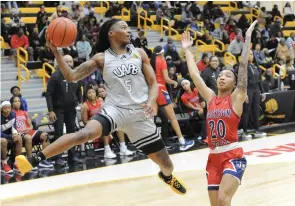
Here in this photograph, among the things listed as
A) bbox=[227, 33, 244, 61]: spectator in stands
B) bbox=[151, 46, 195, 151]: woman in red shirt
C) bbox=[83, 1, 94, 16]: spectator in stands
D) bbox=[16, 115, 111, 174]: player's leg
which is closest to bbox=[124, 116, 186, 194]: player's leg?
bbox=[16, 115, 111, 174]: player's leg

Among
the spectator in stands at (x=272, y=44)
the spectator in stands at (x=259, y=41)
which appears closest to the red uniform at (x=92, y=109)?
the spectator in stands at (x=259, y=41)

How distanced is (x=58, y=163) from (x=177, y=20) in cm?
1097

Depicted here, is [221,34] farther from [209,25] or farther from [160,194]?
[160,194]

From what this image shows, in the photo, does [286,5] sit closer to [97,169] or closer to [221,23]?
[221,23]

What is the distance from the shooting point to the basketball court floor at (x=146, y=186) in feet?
25.9

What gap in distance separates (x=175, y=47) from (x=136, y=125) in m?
10.7

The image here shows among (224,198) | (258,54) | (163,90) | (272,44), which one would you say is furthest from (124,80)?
(272,44)

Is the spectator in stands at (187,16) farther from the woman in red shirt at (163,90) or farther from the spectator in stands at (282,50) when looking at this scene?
the woman in red shirt at (163,90)

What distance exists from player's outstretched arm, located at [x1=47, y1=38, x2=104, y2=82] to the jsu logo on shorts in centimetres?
19

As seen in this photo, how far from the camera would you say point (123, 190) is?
8.53 metres

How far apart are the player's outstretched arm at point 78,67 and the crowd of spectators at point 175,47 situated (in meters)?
0.68

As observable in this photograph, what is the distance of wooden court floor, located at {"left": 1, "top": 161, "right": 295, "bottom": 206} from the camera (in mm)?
7789

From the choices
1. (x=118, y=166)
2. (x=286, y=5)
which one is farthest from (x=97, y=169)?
(x=286, y=5)

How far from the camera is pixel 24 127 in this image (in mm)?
10195
